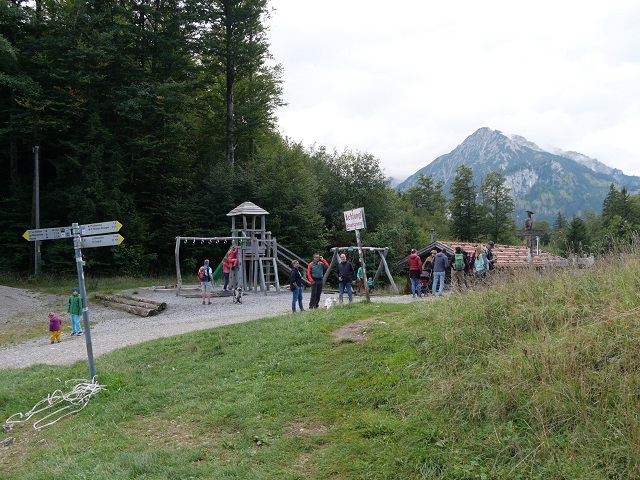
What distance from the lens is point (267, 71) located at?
39031mm

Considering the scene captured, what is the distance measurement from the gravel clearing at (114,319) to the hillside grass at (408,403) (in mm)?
3571

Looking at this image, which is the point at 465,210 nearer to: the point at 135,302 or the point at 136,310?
the point at 135,302

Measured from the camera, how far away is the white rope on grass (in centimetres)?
699

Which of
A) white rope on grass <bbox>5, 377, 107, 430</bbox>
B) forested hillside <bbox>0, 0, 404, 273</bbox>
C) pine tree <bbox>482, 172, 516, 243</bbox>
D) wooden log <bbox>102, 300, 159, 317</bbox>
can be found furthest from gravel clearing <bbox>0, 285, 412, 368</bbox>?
pine tree <bbox>482, 172, 516, 243</bbox>

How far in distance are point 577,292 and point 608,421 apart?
2557 millimetres

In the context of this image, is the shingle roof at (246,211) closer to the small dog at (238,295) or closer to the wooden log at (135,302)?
the small dog at (238,295)

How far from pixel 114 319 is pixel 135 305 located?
5.09 ft

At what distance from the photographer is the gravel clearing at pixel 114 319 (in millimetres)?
11617

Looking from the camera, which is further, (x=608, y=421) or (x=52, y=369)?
(x=52, y=369)

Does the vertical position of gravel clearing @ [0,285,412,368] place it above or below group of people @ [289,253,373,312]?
below

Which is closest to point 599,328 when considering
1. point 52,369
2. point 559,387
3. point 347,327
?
point 559,387

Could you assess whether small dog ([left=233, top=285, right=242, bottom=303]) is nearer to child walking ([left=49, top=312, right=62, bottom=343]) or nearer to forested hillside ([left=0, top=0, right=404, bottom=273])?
child walking ([left=49, top=312, right=62, bottom=343])

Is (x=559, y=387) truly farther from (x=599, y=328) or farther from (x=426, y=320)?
(x=426, y=320)

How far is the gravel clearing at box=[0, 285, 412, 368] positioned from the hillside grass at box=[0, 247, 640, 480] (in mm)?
3571
